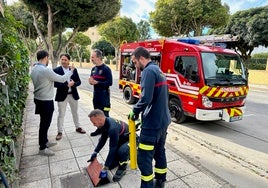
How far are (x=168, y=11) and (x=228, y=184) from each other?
2097cm

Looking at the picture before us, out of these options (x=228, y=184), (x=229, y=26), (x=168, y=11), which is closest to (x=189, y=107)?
(x=228, y=184)

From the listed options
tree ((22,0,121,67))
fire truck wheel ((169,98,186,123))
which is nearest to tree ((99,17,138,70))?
tree ((22,0,121,67))

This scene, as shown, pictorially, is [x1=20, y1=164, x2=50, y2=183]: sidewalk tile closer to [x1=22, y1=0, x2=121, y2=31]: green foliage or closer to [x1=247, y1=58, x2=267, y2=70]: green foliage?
[x1=22, y1=0, x2=121, y2=31]: green foliage

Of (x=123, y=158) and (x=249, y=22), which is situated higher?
(x=249, y=22)

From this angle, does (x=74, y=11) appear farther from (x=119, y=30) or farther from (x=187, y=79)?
(x=119, y=30)

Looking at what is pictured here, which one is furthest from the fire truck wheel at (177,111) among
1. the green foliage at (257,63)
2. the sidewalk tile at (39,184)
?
the green foliage at (257,63)

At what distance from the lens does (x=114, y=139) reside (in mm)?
3045

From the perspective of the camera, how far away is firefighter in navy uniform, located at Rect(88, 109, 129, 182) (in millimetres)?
3033

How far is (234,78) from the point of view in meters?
5.82

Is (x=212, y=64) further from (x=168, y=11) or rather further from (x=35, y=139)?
(x=168, y=11)

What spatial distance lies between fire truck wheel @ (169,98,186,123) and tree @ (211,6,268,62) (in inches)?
569

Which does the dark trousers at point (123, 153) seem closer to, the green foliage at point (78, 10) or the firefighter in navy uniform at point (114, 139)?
the firefighter in navy uniform at point (114, 139)

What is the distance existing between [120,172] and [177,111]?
11.3 feet

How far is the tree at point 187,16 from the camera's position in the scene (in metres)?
20.2
